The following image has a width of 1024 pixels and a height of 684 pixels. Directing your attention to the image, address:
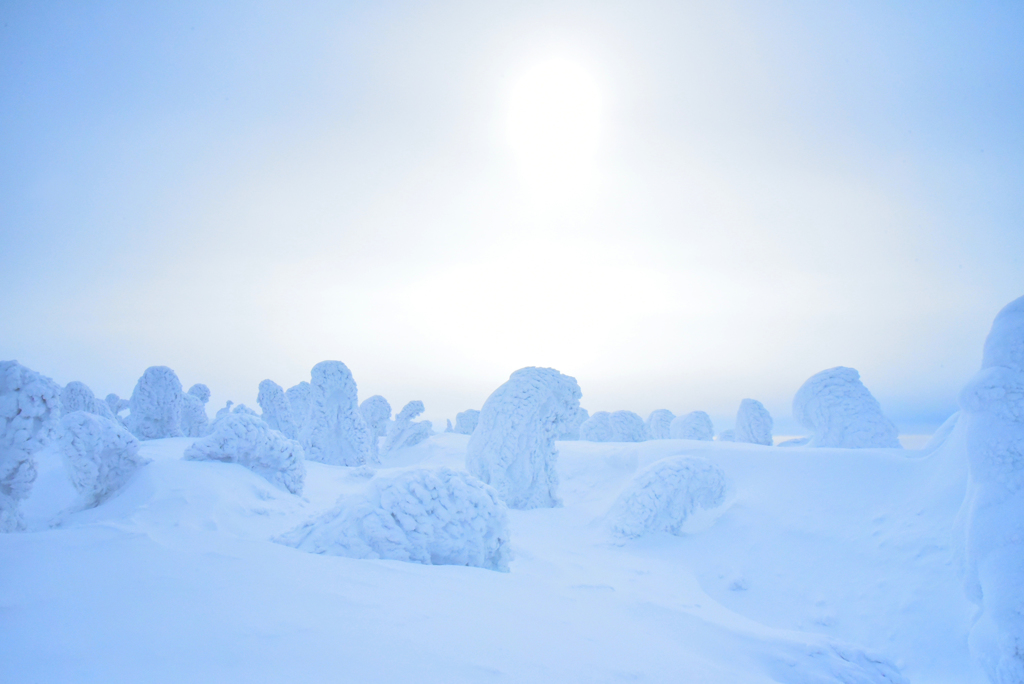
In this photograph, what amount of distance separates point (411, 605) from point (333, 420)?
12.3m

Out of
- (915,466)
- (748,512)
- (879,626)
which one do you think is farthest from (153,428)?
(915,466)

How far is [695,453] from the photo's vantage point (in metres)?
9.70

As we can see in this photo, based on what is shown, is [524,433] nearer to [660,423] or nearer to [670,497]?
[670,497]

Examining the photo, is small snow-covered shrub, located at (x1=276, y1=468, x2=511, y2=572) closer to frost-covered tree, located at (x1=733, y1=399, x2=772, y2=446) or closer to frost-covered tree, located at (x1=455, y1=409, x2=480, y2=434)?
frost-covered tree, located at (x1=733, y1=399, x2=772, y2=446)

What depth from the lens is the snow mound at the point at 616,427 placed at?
19.4m

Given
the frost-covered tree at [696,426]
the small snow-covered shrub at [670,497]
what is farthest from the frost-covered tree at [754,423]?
the small snow-covered shrub at [670,497]

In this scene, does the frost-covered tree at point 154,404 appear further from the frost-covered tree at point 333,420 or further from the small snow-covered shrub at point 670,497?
the small snow-covered shrub at point 670,497

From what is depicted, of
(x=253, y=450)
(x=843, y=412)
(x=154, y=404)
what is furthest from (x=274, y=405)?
(x=843, y=412)

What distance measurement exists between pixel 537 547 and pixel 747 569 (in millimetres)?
2938

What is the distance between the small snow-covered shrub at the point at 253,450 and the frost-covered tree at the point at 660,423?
19296 mm

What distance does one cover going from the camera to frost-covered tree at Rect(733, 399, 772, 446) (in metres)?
16.0

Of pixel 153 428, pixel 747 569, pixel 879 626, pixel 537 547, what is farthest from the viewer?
pixel 153 428

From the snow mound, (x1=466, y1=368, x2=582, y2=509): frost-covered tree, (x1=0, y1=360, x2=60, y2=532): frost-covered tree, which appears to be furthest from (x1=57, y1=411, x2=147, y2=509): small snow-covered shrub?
the snow mound

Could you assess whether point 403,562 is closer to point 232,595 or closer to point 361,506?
point 361,506
